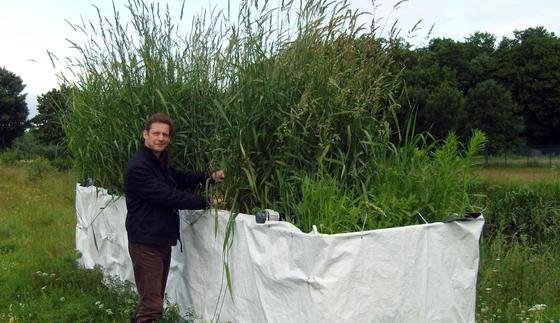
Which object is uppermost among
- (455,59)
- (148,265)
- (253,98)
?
(455,59)

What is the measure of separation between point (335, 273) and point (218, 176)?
1.35 metres

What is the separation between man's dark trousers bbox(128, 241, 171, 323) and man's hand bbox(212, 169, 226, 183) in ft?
2.18

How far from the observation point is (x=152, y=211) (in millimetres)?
4324

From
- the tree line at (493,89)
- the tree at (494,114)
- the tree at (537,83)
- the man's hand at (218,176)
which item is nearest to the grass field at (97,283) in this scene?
the man's hand at (218,176)

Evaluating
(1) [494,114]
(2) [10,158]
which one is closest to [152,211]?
(2) [10,158]

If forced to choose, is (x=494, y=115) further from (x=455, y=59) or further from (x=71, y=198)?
(x=71, y=198)

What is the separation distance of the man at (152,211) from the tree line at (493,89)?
25950mm

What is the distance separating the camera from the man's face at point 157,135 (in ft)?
14.0

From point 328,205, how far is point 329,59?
3.67 feet

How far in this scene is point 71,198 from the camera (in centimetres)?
1304

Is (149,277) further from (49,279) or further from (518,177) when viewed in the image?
(518,177)

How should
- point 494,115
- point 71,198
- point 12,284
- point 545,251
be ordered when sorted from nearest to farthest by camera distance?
point 12,284 → point 545,251 → point 71,198 → point 494,115

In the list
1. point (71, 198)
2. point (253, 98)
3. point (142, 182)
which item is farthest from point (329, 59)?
point (71, 198)

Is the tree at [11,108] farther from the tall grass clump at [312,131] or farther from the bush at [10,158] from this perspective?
the tall grass clump at [312,131]
